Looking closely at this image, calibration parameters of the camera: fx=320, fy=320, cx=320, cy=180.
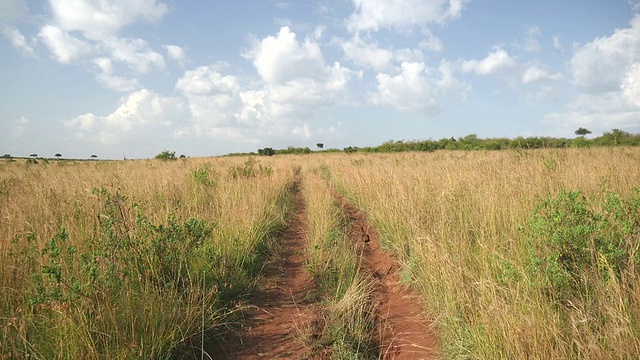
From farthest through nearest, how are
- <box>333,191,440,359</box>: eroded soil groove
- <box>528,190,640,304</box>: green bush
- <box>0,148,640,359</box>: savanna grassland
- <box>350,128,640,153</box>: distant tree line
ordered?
1. <box>350,128,640,153</box>: distant tree line
2. <box>333,191,440,359</box>: eroded soil groove
3. <box>528,190,640,304</box>: green bush
4. <box>0,148,640,359</box>: savanna grassland

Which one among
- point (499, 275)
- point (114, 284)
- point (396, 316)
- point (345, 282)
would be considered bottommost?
point (396, 316)

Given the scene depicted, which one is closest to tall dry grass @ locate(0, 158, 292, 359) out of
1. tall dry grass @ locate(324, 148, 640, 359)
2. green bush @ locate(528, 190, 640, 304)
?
tall dry grass @ locate(324, 148, 640, 359)

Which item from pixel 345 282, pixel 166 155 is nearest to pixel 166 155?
pixel 166 155

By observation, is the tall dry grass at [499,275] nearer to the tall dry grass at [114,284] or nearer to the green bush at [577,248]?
the green bush at [577,248]

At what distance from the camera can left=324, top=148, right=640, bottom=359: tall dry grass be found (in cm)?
196

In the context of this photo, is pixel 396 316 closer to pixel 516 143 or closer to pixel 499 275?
pixel 499 275

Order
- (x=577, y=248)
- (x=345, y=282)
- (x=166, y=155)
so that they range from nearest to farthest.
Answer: (x=577, y=248), (x=345, y=282), (x=166, y=155)

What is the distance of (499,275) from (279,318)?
7.15 feet

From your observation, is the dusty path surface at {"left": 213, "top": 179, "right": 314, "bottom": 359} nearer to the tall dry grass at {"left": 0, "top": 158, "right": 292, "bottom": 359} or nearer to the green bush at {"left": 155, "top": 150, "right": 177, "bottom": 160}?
the tall dry grass at {"left": 0, "top": 158, "right": 292, "bottom": 359}

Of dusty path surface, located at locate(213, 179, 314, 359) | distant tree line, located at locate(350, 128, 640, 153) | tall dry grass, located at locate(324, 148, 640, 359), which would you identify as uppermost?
distant tree line, located at locate(350, 128, 640, 153)

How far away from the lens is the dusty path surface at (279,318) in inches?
107

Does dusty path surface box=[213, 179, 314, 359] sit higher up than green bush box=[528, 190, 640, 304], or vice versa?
green bush box=[528, 190, 640, 304]

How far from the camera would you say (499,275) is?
2.99m

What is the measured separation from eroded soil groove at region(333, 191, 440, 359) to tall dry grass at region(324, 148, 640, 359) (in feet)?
0.48
